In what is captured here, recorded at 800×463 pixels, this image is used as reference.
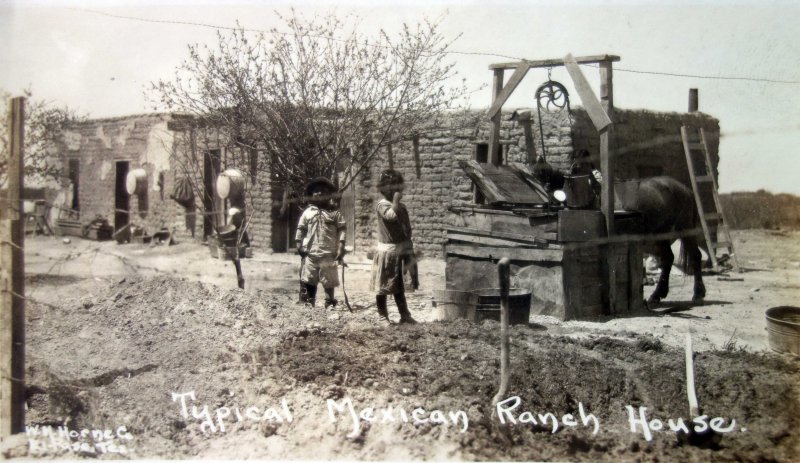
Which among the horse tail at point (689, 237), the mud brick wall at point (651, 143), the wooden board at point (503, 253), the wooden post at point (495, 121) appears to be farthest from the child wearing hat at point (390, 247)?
the mud brick wall at point (651, 143)

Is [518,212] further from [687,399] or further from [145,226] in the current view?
[145,226]

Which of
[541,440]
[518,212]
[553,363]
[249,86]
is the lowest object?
[541,440]

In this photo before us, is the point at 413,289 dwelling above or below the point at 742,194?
below

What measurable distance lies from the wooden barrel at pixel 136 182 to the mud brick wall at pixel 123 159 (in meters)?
0.15

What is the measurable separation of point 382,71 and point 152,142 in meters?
9.89

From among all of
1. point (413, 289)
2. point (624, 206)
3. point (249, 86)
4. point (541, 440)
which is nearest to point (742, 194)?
point (624, 206)

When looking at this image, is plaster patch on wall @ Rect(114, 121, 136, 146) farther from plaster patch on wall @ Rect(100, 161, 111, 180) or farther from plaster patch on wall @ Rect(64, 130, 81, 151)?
plaster patch on wall @ Rect(64, 130, 81, 151)

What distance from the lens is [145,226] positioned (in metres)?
16.8

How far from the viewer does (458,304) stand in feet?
21.5

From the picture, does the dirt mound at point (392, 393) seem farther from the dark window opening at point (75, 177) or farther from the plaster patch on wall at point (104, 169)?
the dark window opening at point (75, 177)

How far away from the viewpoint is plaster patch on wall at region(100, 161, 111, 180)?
1778cm

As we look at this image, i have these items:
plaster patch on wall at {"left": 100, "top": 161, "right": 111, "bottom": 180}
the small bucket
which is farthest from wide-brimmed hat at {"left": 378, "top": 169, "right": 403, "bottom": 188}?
plaster patch on wall at {"left": 100, "top": 161, "right": 111, "bottom": 180}

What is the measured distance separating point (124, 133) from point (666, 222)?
14.3 m

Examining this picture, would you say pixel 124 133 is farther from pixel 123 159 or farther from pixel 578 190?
pixel 578 190
